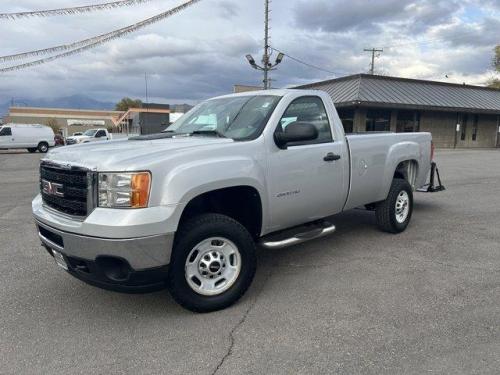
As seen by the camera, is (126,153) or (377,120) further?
(377,120)

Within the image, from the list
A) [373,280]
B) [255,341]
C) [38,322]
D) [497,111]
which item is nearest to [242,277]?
[255,341]

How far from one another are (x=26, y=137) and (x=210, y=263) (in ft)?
99.7

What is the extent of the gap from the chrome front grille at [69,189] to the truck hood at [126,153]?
0.07 m

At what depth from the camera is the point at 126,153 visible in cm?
337

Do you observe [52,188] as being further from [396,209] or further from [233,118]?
[396,209]

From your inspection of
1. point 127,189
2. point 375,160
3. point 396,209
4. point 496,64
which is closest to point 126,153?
point 127,189

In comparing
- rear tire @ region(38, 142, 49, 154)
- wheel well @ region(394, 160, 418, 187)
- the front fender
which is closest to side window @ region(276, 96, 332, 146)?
the front fender

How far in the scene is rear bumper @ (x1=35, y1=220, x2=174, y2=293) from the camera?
3.08 meters

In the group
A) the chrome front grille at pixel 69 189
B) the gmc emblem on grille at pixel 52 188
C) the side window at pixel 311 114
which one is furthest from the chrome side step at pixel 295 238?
the gmc emblem on grille at pixel 52 188

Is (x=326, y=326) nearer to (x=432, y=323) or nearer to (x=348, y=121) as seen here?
(x=432, y=323)

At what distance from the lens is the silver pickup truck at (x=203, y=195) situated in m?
3.14

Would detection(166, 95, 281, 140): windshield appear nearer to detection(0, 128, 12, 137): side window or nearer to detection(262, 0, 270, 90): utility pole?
detection(262, 0, 270, 90): utility pole

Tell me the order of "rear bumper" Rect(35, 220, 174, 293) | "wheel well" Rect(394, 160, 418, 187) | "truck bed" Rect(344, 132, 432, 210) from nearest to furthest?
"rear bumper" Rect(35, 220, 174, 293)
"truck bed" Rect(344, 132, 432, 210)
"wheel well" Rect(394, 160, 418, 187)

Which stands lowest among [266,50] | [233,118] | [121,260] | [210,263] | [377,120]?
[210,263]
